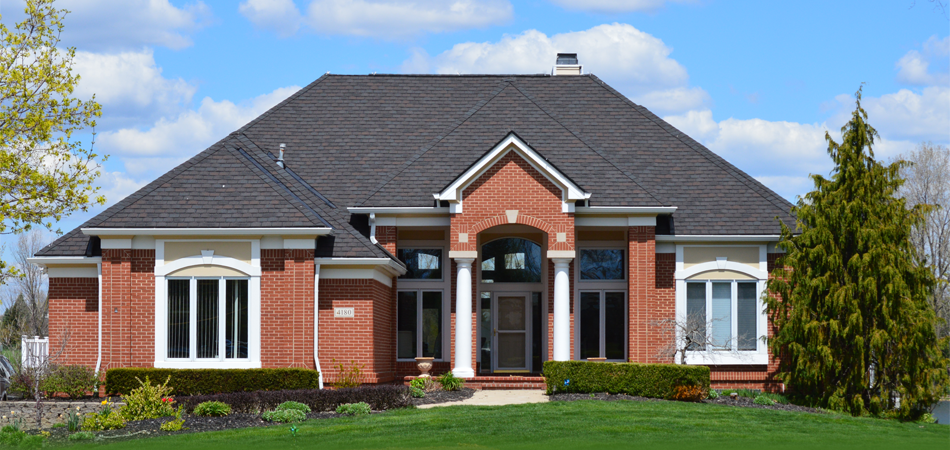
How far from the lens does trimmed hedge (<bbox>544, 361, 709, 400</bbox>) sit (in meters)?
19.4

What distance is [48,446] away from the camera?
1409 centimetres

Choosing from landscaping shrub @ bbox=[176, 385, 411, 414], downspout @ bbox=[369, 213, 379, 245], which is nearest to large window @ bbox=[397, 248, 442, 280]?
downspout @ bbox=[369, 213, 379, 245]

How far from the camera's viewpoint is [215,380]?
2003 cm

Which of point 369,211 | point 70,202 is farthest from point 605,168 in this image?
point 70,202

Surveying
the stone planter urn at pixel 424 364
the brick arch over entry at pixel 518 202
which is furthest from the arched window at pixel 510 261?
the stone planter urn at pixel 424 364

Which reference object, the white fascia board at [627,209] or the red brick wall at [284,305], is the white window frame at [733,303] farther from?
the red brick wall at [284,305]

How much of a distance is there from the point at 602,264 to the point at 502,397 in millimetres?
6270

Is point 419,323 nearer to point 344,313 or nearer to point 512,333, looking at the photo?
point 512,333

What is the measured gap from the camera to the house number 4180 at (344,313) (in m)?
22.1

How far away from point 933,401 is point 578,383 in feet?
25.2

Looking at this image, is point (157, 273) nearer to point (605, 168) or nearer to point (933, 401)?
point (605, 168)

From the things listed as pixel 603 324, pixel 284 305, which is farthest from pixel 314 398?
pixel 603 324

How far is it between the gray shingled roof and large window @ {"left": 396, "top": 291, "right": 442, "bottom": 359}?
2676 millimetres

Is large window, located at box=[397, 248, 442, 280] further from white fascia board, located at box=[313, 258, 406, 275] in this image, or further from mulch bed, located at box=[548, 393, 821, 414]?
mulch bed, located at box=[548, 393, 821, 414]
